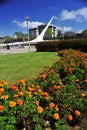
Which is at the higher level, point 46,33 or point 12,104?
point 12,104

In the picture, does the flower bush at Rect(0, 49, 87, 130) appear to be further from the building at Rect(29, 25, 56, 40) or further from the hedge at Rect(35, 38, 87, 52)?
the building at Rect(29, 25, 56, 40)

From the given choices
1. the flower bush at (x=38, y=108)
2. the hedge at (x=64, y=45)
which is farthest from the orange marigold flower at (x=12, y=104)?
the hedge at (x=64, y=45)

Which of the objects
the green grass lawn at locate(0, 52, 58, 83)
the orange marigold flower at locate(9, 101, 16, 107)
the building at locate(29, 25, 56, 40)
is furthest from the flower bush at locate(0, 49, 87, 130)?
the building at locate(29, 25, 56, 40)

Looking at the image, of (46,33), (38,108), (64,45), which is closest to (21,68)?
(38,108)

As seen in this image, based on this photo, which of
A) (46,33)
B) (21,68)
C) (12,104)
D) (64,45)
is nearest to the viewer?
(12,104)

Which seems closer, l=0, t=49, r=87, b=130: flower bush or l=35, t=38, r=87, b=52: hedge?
l=0, t=49, r=87, b=130: flower bush

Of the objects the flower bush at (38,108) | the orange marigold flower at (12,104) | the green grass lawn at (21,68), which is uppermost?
the orange marigold flower at (12,104)

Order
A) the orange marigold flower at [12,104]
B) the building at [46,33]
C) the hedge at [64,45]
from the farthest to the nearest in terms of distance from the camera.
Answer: the building at [46,33], the hedge at [64,45], the orange marigold flower at [12,104]

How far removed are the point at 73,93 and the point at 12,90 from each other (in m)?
1.34

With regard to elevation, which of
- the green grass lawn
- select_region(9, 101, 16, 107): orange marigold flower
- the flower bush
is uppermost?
select_region(9, 101, 16, 107): orange marigold flower

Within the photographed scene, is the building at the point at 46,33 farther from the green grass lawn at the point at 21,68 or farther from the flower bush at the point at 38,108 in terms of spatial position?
the flower bush at the point at 38,108

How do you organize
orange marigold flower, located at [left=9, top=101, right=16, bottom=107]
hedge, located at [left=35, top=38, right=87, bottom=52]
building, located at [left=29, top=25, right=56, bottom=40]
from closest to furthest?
1. orange marigold flower, located at [left=9, top=101, right=16, bottom=107]
2. hedge, located at [left=35, top=38, right=87, bottom=52]
3. building, located at [left=29, top=25, right=56, bottom=40]

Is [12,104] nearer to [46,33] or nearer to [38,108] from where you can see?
[38,108]

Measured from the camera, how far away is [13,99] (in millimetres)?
4156
